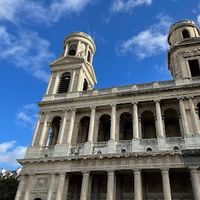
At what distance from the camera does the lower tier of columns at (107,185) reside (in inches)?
846

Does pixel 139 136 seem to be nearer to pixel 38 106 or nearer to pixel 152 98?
pixel 152 98

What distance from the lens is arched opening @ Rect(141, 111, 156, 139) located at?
26547 millimetres

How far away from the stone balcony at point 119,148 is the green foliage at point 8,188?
13.4 meters

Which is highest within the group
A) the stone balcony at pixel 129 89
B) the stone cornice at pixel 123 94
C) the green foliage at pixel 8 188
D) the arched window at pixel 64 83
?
the arched window at pixel 64 83

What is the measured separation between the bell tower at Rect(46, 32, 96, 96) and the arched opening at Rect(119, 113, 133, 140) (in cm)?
687

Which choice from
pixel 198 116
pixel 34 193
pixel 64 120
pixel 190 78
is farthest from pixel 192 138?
pixel 34 193

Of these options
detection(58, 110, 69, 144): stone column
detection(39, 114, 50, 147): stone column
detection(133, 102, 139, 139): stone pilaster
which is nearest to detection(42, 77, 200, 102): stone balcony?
detection(133, 102, 139, 139): stone pilaster

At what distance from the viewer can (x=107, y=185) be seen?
2155 cm

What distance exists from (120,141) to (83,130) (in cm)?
604

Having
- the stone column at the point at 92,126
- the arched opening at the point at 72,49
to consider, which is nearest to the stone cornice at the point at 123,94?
the stone column at the point at 92,126

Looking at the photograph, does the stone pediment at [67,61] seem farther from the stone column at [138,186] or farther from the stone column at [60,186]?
the stone column at [138,186]

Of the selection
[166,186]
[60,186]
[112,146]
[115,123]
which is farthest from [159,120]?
[60,186]

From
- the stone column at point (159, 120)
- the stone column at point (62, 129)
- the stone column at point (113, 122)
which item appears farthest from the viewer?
the stone column at point (62, 129)

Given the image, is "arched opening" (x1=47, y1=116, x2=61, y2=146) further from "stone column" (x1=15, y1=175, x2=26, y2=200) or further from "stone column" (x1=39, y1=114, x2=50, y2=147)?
"stone column" (x1=15, y1=175, x2=26, y2=200)
